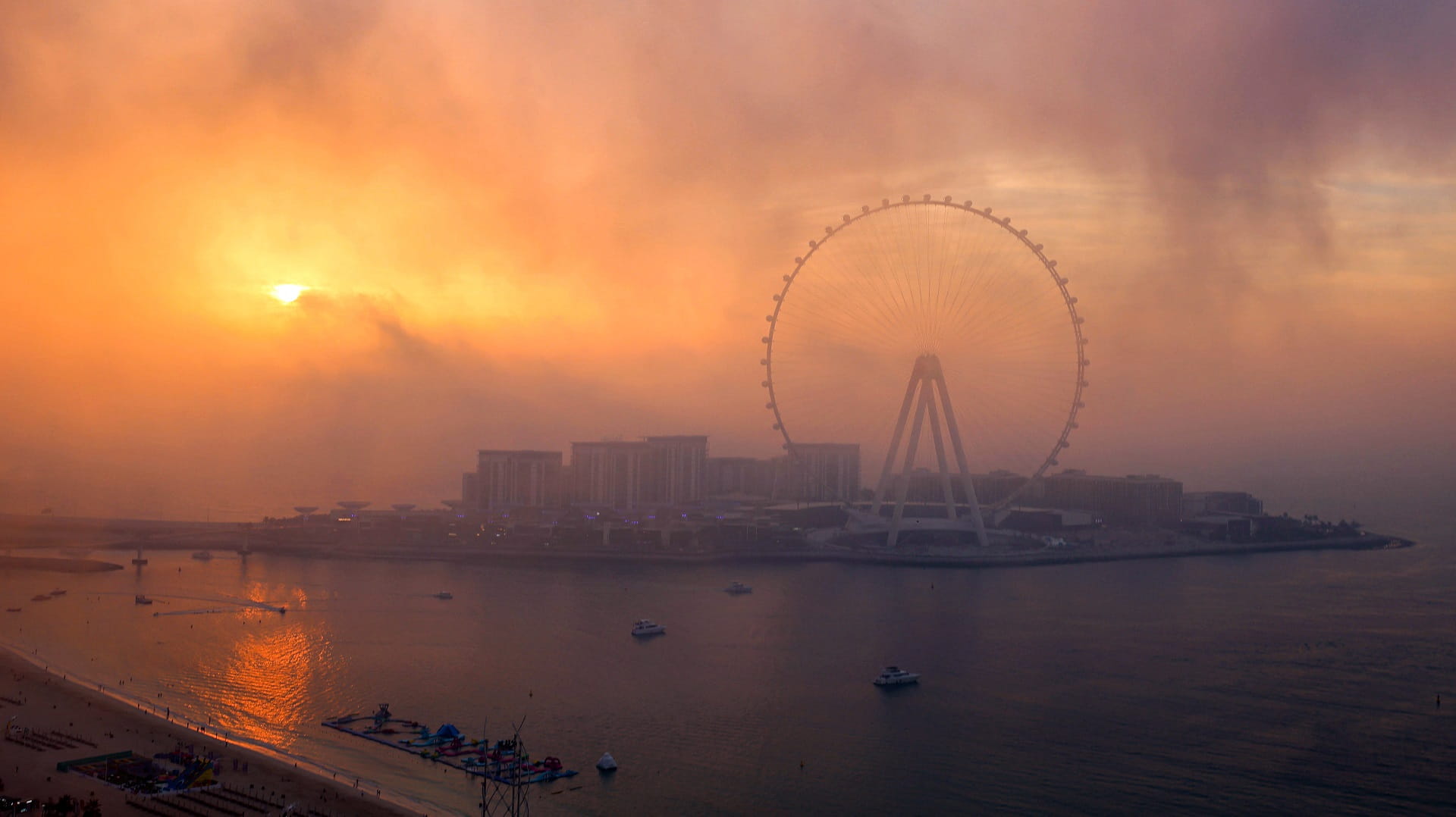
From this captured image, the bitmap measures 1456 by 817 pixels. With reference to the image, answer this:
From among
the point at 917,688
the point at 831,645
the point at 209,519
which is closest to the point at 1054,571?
the point at 831,645

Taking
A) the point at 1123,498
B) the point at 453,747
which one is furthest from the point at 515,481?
the point at 453,747

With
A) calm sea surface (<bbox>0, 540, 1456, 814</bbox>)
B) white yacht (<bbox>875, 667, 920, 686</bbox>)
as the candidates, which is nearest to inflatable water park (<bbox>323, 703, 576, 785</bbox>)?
calm sea surface (<bbox>0, 540, 1456, 814</bbox>)

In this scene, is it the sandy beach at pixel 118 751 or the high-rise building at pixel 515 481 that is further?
the high-rise building at pixel 515 481

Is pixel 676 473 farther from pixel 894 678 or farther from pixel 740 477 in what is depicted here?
pixel 894 678

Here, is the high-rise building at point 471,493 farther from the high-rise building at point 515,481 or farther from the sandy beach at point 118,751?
the sandy beach at point 118,751

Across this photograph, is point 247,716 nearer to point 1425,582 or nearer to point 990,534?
point 990,534

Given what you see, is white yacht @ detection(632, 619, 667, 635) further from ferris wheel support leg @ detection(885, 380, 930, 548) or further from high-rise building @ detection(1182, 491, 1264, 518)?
high-rise building @ detection(1182, 491, 1264, 518)

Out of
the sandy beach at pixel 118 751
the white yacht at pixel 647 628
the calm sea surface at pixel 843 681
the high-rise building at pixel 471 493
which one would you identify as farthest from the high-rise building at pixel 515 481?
the sandy beach at pixel 118 751
